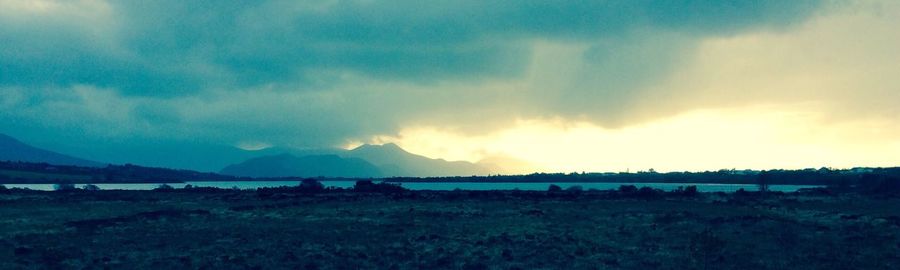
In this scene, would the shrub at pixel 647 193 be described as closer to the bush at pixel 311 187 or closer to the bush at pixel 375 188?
the bush at pixel 375 188

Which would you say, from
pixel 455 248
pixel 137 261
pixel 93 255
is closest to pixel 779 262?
pixel 455 248

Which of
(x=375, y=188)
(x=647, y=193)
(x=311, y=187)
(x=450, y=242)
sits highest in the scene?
(x=311, y=187)

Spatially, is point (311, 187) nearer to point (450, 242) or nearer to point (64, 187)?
point (64, 187)

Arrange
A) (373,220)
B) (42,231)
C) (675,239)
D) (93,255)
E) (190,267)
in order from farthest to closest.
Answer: (373,220) → (42,231) → (675,239) → (93,255) → (190,267)

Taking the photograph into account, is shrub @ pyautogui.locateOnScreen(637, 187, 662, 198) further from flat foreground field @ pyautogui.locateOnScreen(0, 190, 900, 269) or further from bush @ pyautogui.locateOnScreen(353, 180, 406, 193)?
bush @ pyautogui.locateOnScreen(353, 180, 406, 193)

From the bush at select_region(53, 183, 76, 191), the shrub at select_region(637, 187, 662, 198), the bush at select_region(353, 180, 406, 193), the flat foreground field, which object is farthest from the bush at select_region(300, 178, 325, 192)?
the flat foreground field

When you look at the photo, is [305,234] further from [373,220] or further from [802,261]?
[802,261]

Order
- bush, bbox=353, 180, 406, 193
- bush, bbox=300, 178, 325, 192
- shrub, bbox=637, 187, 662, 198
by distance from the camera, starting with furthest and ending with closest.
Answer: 1. bush, bbox=300, 178, 325, 192
2. bush, bbox=353, 180, 406, 193
3. shrub, bbox=637, 187, 662, 198

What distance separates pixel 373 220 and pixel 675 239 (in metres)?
25.1

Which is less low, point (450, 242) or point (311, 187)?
point (311, 187)

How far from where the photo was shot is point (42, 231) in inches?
1567

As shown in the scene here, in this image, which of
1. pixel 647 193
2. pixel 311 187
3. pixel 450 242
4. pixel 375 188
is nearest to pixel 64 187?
pixel 311 187

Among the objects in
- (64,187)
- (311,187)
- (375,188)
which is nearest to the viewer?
(375,188)

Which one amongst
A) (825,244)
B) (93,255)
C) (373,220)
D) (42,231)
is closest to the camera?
(93,255)
